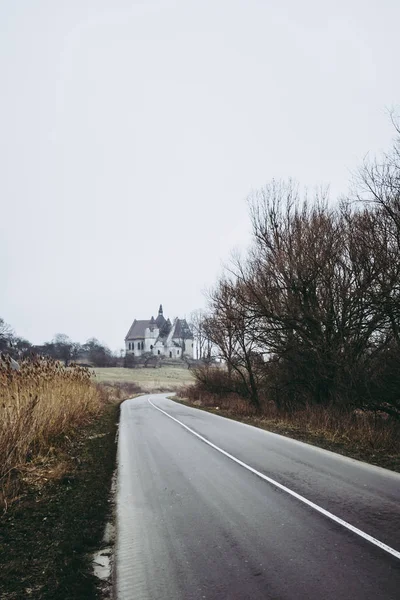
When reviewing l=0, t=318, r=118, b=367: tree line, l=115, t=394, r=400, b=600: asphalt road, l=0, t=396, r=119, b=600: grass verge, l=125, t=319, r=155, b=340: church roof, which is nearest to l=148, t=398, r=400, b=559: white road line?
l=115, t=394, r=400, b=600: asphalt road

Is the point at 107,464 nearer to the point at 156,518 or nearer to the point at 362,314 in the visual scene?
the point at 156,518

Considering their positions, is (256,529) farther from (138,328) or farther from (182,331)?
(138,328)

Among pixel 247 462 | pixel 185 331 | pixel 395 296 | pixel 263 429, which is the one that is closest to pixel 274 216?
pixel 395 296

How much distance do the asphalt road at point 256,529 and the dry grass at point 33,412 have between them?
187 centimetres

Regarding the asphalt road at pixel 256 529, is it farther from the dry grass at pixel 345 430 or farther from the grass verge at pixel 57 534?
the dry grass at pixel 345 430

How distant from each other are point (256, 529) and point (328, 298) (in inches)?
505

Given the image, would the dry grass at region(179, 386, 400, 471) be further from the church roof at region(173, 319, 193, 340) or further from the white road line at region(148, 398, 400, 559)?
the church roof at region(173, 319, 193, 340)

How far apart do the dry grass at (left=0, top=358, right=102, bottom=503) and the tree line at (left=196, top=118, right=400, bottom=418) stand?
700 cm

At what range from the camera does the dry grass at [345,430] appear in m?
10.5

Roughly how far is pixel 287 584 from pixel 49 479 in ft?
16.7

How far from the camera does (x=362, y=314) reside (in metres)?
15.7

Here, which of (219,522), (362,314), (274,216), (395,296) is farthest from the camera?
(274,216)

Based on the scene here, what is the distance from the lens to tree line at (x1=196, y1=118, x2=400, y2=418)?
13.2 m

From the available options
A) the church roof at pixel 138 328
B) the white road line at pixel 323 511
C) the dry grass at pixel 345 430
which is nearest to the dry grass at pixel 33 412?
the white road line at pixel 323 511
